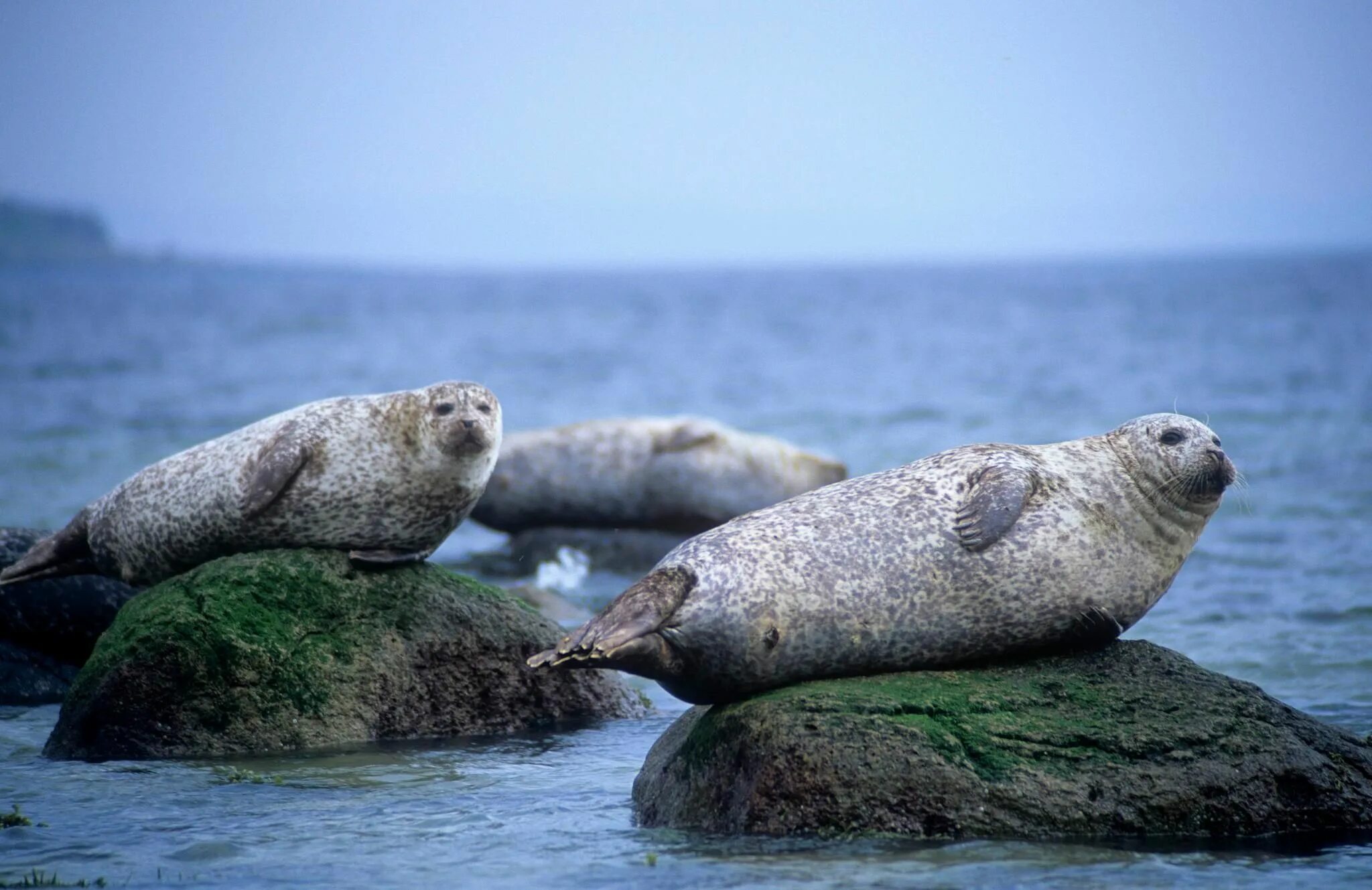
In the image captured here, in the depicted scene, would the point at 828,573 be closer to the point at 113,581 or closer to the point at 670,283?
the point at 113,581

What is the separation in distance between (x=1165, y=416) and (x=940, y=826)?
2.19 m

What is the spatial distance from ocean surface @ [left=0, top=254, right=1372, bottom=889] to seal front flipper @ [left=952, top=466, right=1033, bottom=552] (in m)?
1.06

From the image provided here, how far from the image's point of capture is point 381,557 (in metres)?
7.35

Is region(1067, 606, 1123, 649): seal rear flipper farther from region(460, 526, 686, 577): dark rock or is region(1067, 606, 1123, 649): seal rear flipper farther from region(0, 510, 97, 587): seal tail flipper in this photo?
region(460, 526, 686, 577): dark rock

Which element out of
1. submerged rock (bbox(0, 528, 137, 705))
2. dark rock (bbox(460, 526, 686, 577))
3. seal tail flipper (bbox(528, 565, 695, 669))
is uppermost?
seal tail flipper (bbox(528, 565, 695, 669))

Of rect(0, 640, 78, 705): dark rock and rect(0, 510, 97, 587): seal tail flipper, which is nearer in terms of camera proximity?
rect(0, 510, 97, 587): seal tail flipper

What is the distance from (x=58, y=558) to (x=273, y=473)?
1.57 meters

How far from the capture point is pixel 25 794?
6012 millimetres

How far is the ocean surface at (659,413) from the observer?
507 centimetres

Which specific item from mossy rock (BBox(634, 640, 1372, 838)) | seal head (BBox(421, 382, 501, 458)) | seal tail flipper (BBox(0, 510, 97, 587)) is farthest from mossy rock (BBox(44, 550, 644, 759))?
mossy rock (BBox(634, 640, 1372, 838))

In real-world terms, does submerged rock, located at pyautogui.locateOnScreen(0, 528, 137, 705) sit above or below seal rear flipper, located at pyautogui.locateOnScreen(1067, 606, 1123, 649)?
below

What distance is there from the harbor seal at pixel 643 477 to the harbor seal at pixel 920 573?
630cm

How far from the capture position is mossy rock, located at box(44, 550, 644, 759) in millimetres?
6730

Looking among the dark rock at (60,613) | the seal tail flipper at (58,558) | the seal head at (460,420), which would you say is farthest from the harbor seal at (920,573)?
the dark rock at (60,613)
